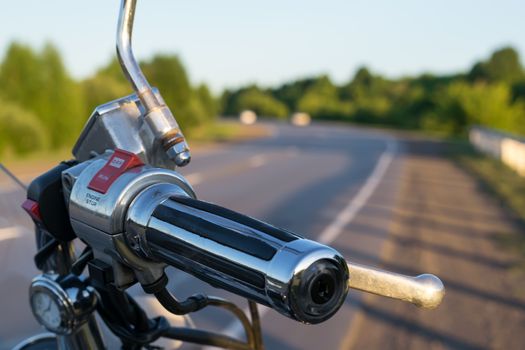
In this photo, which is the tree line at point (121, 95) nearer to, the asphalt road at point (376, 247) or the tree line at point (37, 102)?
the tree line at point (37, 102)

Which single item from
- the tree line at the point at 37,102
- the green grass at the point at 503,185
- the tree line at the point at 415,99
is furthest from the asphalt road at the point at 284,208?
the tree line at the point at 415,99

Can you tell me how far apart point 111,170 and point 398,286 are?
474 millimetres

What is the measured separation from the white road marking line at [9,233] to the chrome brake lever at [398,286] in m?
1.02

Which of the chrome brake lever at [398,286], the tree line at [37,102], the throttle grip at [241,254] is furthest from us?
the tree line at [37,102]

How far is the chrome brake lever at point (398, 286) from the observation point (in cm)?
89

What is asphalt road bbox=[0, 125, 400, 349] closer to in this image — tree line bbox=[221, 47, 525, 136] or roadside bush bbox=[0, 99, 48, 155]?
roadside bush bbox=[0, 99, 48, 155]

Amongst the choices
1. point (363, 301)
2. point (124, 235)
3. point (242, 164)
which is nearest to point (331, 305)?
point (124, 235)

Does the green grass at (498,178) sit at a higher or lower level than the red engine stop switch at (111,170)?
lower

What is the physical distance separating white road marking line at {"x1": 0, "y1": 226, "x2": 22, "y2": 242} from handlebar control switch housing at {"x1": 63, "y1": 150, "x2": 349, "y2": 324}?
2.00ft

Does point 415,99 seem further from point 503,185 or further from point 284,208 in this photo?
point 284,208

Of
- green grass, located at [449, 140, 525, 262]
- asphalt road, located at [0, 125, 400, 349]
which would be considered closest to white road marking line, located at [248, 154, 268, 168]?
asphalt road, located at [0, 125, 400, 349]

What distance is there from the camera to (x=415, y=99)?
70625mm

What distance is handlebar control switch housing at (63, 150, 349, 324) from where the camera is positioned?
746mm

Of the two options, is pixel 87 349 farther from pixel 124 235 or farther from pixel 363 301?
pixel 363 301
